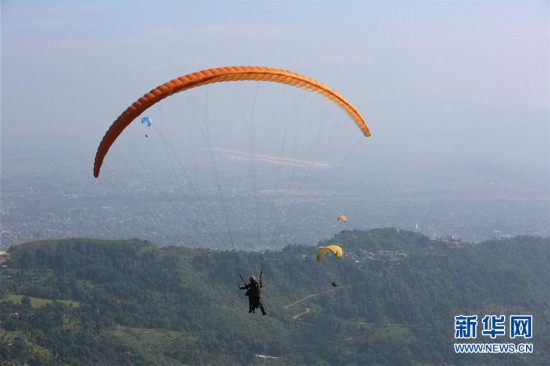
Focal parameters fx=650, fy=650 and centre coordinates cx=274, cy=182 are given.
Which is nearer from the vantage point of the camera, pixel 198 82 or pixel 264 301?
pixel 198 82

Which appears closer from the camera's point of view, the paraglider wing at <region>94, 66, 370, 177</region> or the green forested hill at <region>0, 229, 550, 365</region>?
the paraglider wing at <region>94, 66, 370, 177</region>

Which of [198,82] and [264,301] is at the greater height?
[198,82]

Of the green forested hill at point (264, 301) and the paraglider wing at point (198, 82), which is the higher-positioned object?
the paraglider wing at point (198, 82)

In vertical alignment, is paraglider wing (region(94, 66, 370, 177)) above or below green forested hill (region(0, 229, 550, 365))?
above

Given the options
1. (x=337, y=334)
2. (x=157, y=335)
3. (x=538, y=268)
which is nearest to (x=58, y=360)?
(x=157, y=335)

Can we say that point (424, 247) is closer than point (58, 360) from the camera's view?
No

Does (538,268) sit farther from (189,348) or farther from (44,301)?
(44,301)

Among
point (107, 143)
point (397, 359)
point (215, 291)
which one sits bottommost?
point (397, 359)

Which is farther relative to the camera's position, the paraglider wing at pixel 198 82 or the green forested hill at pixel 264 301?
the green forested hill at pixel 264 301
